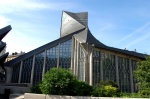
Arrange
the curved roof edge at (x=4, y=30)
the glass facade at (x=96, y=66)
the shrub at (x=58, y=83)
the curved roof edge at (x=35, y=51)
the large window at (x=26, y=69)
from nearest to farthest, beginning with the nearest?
the shrub at (x=58, y=83), the glass facade at (x=96, y=66), the curved roof edge at (x=4, y=30), the large window at (x=26, y=69), the curved roof edge at (x=35, y=51)

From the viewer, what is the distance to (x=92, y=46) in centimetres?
3819

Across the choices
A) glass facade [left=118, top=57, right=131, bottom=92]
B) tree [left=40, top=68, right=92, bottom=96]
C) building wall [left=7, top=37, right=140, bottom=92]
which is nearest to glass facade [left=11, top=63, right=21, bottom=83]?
building wall [left=7, top=37, right=140, bottom=92]

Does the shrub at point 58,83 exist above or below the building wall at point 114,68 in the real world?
below

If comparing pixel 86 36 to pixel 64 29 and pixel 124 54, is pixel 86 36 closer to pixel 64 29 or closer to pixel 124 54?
pixel 124 54

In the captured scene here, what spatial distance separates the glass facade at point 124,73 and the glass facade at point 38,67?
1688 cm

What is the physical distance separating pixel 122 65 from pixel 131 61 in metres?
2.52

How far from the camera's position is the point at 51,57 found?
150 feet

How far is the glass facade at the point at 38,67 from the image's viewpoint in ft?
147

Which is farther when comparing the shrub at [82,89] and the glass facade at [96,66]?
the glass facade at [96,66]

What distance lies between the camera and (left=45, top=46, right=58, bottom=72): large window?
4547cm

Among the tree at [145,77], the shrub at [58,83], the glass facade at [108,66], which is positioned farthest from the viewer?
the glass facade at [108,66]

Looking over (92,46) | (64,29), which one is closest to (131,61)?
(92,46)

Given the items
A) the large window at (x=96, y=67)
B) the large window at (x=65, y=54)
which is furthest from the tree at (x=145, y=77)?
the large window at (x=65, y=54)

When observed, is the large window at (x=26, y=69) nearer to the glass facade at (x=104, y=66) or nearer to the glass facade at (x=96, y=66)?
the glass facade at (x=96, y=66)
